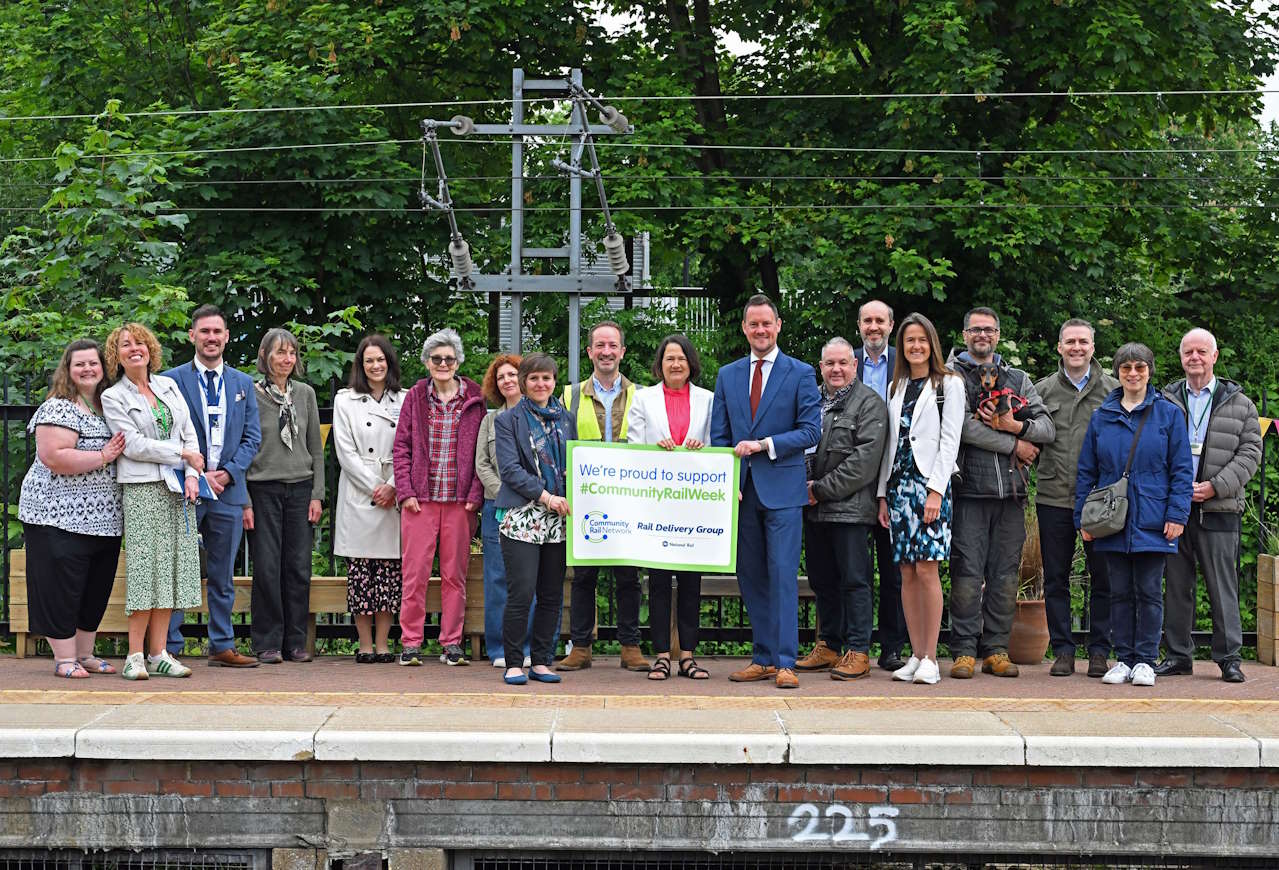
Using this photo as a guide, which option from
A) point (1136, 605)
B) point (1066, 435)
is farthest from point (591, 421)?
point (1136, 605)

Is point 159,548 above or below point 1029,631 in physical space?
above

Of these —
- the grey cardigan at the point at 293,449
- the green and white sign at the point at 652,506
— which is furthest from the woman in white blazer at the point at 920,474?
the grey cardigan at the point at 293,449

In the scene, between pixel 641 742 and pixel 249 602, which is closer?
pixel 641 742

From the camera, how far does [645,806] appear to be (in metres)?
6.52

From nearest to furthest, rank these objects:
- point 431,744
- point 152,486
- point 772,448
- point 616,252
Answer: point 431,744 < point 772,448 < point 152,486 < point 616,252

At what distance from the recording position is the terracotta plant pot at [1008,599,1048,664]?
9117mm

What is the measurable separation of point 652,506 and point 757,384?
95 centimetres

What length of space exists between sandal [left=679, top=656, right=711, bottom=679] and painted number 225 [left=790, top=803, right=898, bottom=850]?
2090 millimetres

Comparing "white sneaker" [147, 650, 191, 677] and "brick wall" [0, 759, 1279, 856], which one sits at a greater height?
"white sneaker" [147, 650, 191, 677]

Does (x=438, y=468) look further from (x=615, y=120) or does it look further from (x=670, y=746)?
(x=615, y=120)

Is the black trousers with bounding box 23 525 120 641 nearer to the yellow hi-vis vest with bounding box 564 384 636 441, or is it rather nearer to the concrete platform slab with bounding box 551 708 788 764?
the yellow hi-vis vest with bounding box 564 384 636 441

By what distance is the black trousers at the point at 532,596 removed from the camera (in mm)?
8336

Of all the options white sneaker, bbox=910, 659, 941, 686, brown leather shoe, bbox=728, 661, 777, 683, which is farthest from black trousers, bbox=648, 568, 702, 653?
white sneaker, bbox=910, 659, 941, 686

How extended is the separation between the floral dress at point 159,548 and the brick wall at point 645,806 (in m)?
1.79
